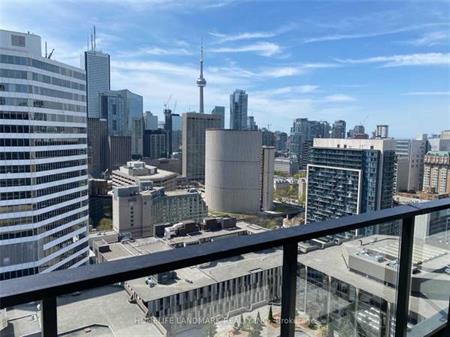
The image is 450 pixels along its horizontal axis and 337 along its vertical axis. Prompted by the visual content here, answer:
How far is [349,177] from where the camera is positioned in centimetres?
2119

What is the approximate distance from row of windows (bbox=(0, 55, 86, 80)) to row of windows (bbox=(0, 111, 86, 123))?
58.2 inches

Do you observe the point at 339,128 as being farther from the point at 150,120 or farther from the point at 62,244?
the point at 62,244

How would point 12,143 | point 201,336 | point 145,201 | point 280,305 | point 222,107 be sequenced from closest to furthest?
point 201,336
point 280,305
point 12,143
point 145,201
point 222,107

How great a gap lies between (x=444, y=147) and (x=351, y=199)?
51.1 ft

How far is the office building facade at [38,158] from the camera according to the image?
9766 mm

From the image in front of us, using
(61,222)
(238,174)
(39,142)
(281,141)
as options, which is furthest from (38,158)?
(281,141)

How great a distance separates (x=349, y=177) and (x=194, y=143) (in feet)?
84.8

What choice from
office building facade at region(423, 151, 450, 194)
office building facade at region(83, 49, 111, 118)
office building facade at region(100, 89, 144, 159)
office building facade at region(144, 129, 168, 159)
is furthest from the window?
office building facade at region(144, 129, 168, 159)

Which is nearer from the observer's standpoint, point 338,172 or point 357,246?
point 357,246

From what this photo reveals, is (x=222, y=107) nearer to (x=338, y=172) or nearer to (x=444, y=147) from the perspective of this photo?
(x=444, y=147)

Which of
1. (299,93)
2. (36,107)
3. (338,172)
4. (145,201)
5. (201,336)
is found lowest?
(145,201)

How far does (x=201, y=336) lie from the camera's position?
85 cm

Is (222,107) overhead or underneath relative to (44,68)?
overhead

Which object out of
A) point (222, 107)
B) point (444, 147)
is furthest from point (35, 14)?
point (222, 107)
